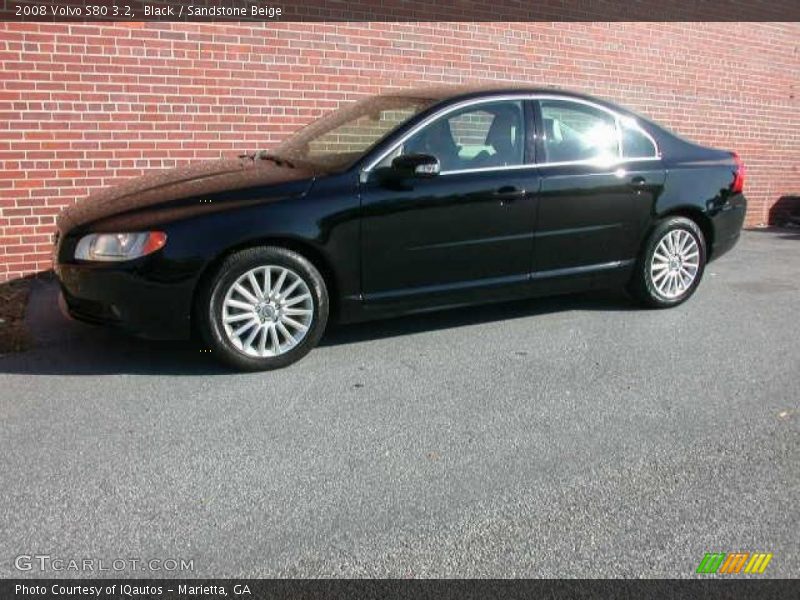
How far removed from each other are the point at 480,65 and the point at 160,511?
6.58 m

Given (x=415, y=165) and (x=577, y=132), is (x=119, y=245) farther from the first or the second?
(x=577, y=132)

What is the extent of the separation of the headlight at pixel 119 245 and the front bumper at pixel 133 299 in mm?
64

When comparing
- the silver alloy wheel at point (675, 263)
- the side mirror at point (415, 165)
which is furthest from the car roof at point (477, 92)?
the silver alloy wheel at point (675, 263)

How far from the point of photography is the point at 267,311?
4.54m

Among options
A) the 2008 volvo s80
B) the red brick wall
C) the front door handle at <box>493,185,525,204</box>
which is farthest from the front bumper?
the red brick wall

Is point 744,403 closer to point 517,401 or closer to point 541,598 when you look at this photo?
point 517,401

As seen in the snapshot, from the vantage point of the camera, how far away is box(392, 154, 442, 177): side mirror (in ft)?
15.4

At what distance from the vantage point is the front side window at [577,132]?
539cm

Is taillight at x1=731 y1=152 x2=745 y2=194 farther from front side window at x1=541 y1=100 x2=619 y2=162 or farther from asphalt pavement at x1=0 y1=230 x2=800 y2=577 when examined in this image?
asphalt pavement at x1=0 y1=230 x2=800 y2=577

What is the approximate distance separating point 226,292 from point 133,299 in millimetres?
501

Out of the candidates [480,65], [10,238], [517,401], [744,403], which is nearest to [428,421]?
[517,401]
